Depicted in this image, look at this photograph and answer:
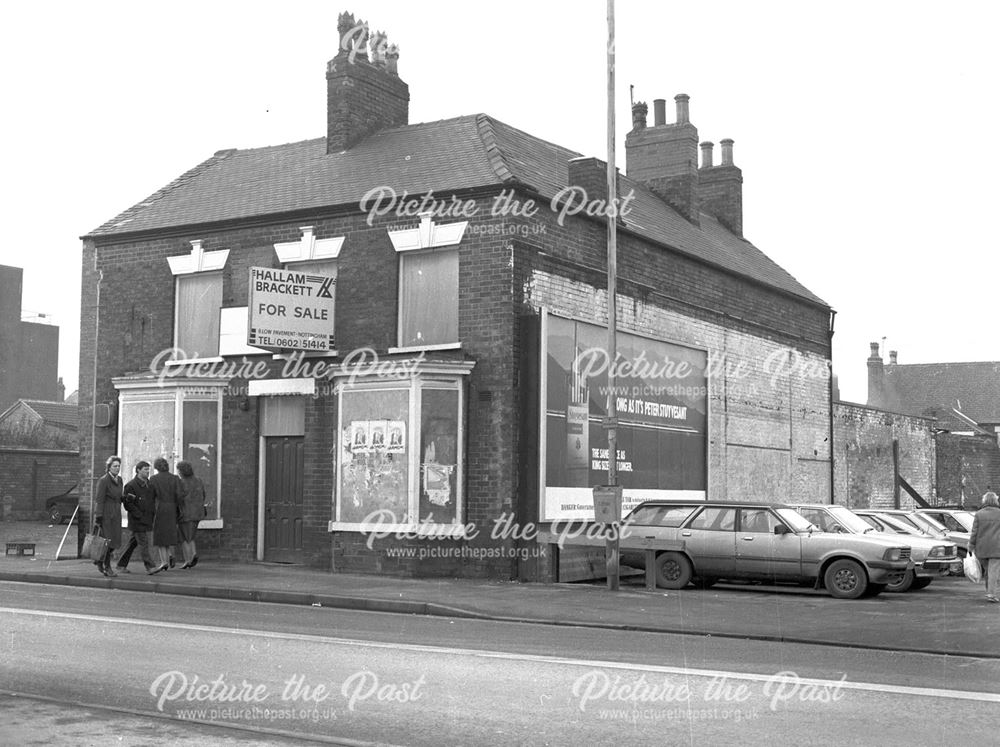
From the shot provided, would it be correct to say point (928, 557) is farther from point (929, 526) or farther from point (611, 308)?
point (611, 308)

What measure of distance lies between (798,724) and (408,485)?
40.2 feet

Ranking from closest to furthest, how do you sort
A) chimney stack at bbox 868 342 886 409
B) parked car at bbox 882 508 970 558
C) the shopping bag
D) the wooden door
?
the shopping bag, the wooden door, parked car at bbox 882 508 970 558, chimney stack at bbox 868 342 886 409

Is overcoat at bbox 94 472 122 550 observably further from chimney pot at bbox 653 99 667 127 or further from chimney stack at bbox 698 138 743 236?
chimney stack at bbox 698 138 743 236

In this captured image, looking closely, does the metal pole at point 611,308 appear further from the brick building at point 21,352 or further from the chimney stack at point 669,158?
the brick building at point 21,352

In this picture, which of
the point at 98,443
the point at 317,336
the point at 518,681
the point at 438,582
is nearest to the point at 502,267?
the point at 317,336

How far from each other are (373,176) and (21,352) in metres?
60.6

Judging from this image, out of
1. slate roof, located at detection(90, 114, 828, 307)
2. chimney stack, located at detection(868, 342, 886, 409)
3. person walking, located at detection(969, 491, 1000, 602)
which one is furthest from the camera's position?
chimney stack, located at detection(868, 342, 886, 409)

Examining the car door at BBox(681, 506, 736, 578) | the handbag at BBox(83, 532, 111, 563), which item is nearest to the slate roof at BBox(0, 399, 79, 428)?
the handbag at BBox(83, 532, 111, 563)

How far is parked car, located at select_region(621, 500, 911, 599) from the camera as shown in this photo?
17234 millimetres

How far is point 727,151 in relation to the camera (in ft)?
109

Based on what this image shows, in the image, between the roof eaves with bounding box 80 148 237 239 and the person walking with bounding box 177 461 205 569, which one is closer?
the person walking with bounding box 177 461 205 569

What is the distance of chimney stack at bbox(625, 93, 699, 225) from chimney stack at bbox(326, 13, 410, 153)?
756 cm

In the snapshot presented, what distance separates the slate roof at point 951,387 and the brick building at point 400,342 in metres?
43.9

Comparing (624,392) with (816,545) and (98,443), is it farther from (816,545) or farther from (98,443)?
(98,443)
